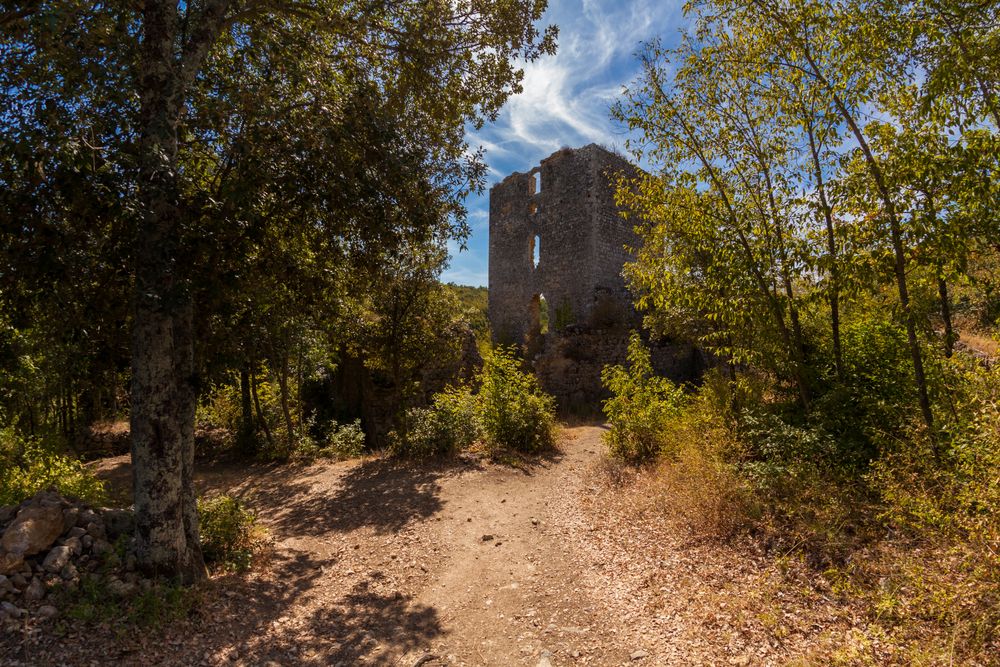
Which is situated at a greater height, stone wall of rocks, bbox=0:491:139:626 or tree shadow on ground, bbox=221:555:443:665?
stone wall of rocks, bbox=0:491:139:626

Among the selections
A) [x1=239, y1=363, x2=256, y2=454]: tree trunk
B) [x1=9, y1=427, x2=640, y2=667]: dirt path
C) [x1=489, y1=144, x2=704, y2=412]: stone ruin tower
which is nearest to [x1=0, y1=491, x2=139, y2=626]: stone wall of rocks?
[x1=9, y1=427, x2=640, y2=667]: dirt path

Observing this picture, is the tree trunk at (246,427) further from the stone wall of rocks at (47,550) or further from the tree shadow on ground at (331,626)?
the tree shadow on ground at (331,626)

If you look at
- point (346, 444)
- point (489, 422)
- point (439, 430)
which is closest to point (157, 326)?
point (439, 430)

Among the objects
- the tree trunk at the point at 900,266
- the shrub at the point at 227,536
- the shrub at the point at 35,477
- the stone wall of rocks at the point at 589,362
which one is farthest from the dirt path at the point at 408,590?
the stone wall of rocks at the point at 589,362

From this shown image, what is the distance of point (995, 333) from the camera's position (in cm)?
387

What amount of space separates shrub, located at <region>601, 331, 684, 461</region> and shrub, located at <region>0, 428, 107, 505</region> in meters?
7.18

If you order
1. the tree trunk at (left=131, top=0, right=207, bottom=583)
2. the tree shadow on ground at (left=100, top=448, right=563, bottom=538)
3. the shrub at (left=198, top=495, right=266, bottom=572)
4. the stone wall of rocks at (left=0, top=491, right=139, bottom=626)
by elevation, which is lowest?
the tree shadow on ground at (left=100, top=448, right=563, bottom=538)

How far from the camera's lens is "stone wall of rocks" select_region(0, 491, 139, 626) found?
3.67 meters

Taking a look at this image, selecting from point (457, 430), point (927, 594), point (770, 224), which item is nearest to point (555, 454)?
point (457, 430)

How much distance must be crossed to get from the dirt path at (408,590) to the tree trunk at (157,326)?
75 cm

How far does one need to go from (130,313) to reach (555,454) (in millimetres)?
7420

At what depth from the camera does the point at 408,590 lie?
503 cm

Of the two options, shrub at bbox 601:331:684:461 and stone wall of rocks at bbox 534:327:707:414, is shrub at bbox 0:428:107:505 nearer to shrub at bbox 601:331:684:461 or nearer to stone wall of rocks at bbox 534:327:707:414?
shrub at bbox 601:331:684:461

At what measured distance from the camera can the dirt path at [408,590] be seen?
12.4 ft
